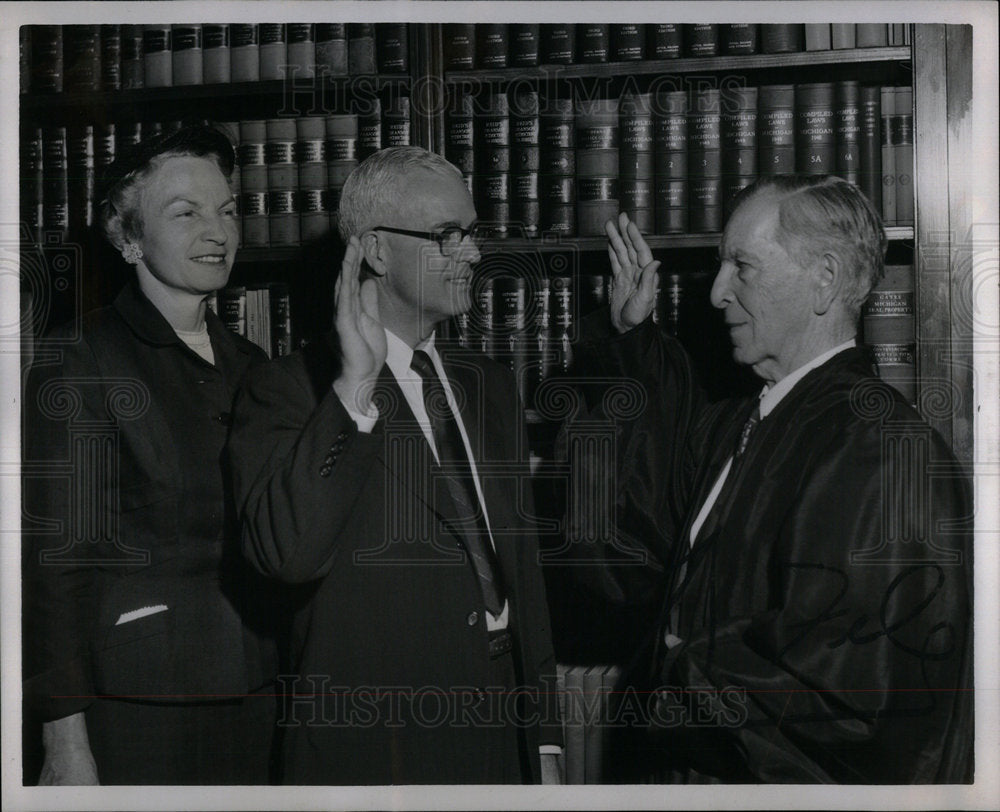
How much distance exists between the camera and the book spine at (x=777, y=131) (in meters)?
1.97

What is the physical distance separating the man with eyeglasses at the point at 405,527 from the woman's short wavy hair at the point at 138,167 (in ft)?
0.93

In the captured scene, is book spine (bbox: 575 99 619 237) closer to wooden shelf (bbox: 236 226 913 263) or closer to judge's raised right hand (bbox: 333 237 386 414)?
wooden shelf (bbox: 236 226 913 263)

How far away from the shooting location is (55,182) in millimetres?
2061

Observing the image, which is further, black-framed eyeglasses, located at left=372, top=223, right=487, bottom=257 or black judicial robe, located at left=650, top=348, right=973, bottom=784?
black-framed eyeglasses, located at left=372, top=223, right=487, bottom=257

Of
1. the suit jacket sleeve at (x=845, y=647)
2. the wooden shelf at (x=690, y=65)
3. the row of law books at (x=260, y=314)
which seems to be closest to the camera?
the suit jacket sleeve at (x=845, y=647)

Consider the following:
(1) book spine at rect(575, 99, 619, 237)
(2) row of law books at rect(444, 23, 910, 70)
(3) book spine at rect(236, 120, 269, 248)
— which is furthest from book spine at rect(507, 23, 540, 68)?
(3) book spine at rect(236, 120, 269, 248)

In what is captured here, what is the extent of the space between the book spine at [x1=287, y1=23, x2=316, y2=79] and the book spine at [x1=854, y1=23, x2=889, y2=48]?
3.55 ft

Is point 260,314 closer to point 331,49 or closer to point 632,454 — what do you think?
point 331,49

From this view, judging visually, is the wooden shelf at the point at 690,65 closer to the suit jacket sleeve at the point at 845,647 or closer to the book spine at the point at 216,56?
the book spine at the point at 216,56

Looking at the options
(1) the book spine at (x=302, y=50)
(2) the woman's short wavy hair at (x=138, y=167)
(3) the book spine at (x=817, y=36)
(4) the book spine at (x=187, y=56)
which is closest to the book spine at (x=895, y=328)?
(3) the book spine at (x=817, y=36)

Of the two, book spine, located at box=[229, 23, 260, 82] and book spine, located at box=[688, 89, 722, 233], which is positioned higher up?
book spine, located at box=[229, 23, 260, 82]

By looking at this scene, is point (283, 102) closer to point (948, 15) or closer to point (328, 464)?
point (328, 464)

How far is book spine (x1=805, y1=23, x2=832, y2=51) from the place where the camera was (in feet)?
6.48

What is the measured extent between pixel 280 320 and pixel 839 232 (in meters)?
1.11
